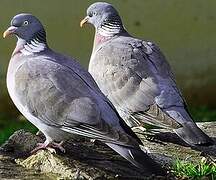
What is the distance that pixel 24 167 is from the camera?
550 cm

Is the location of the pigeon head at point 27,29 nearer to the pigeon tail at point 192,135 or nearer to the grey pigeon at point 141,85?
the grey pigeon at point 141,85

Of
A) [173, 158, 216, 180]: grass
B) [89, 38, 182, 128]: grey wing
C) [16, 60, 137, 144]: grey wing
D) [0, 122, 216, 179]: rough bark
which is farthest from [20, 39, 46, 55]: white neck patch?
[173, 158, 216, 180]: grass

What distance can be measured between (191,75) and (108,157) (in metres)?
4.77

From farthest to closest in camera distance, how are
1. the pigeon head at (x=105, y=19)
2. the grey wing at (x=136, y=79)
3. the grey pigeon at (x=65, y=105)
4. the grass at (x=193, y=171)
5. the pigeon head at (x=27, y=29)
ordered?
the pigeon head at (x=105, y=19), the grey wing at (x=136, y=79), the pigeon head at (x=27, y=29), the grass at (x=193, y=171), the grey pigeon at (x=65, y=105)

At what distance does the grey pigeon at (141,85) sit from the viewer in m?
6.19

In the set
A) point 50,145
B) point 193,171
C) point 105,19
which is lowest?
point 193,171

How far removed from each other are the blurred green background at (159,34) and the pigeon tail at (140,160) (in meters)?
4.35

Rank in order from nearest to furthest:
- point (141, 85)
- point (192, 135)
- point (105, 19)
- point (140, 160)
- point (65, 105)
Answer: point (140, 160)
point (65, 105)
point (192, 135)
point (141, 85)
point (105, 19)

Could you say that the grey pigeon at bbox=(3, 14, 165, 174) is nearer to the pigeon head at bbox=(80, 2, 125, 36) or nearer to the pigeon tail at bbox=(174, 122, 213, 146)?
the pigeon tail at bbox=(174, 122, 213, 146)

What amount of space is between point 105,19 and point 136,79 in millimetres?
1144

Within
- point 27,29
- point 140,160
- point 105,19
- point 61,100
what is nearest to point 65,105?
point 61,100

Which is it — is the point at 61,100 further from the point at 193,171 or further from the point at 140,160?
the point at 193,171

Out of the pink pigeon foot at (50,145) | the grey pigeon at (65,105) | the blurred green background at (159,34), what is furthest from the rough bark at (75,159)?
the blurred green background at (159,34)

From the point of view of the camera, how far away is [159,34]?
10.2 m
